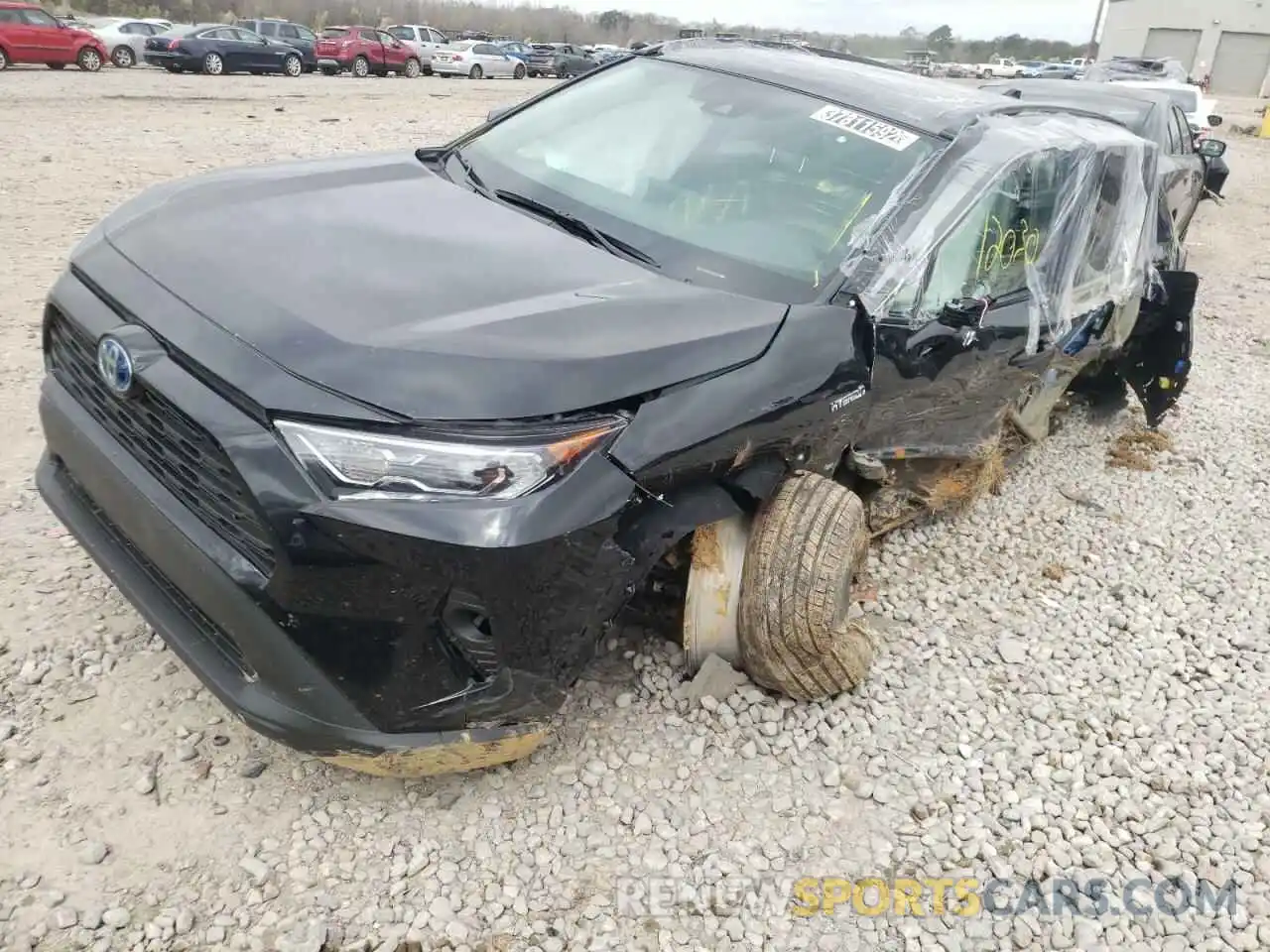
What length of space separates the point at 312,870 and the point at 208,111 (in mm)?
14767

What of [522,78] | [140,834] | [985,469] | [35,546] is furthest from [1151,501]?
[522,78]

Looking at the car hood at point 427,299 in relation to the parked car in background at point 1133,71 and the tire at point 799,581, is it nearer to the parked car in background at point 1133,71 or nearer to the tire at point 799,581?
the tire at point 799,581

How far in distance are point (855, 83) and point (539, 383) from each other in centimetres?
208

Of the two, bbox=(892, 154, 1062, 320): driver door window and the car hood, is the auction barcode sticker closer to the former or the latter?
bbox=(892, 154, 1062, 320): driver door window

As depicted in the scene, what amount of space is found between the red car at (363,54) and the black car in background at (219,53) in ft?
5.57

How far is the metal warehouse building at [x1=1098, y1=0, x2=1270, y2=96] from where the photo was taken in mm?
45250

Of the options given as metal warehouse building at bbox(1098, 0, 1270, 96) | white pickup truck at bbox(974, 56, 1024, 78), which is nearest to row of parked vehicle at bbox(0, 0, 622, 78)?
white pickup truck at bbox(974, 56, 1024, 78)

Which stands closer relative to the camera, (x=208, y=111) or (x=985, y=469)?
(x=985, y=469)

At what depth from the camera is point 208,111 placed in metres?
14.2

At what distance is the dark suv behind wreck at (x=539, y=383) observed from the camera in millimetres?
1927

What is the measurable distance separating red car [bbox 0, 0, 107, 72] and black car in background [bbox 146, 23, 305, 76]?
1.89 m

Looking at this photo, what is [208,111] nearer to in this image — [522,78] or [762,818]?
[762,818]

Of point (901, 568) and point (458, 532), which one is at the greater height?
point (458, 532)

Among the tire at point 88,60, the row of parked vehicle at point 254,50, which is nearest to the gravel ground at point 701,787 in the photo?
the row of parked vehicle at point 254,50
